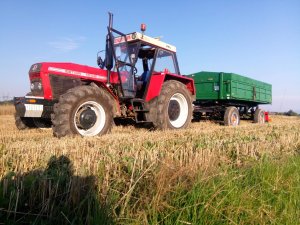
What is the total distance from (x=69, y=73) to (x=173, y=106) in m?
2.87

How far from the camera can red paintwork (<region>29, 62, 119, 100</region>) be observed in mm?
5770

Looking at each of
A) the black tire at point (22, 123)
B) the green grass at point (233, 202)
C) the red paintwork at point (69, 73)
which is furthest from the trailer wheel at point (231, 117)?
the green grass at point (233, 202)

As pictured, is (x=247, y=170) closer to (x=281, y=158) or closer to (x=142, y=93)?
(x=281, y=158)

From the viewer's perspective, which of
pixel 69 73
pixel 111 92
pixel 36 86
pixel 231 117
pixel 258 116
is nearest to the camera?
pixel 36 86

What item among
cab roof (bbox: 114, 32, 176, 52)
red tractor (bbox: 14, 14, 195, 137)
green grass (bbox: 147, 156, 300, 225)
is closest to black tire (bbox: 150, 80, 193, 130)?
red tractor (bbox: 14, 14, 195, 137)

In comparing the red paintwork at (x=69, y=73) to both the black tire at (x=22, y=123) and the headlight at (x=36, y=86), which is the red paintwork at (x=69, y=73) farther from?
the black tire at (x=22, y=123)

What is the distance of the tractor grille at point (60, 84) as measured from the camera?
5871 mm

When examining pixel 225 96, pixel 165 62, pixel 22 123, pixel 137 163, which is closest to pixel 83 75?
pixel 22 123

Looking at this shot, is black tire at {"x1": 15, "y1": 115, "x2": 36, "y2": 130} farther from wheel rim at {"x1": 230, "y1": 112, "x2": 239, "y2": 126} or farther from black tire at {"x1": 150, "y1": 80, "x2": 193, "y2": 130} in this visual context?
wheel rim at {"x1": 230, "y1": 112, "x2": 239, "y2": 126}

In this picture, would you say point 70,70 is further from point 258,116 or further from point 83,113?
point 258,116

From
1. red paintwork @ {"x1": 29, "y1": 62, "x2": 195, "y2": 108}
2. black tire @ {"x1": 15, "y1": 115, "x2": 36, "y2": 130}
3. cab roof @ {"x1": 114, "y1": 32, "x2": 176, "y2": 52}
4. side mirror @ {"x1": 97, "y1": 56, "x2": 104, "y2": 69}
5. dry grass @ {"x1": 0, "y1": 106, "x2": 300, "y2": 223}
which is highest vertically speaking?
cab roof @ {"x1": 114, "y1": 32, "x2": 176, "y2": 52}

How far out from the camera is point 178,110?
7.84 meters

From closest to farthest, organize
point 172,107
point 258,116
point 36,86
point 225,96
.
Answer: point 36,86 → point 172,107 → point 225,96 → point 258,116

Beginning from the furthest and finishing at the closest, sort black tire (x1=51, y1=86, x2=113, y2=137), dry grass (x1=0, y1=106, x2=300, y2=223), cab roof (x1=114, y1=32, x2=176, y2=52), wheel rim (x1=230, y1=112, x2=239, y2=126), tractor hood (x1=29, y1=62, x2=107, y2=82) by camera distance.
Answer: wheel rim (x1=230, y1=112, x2=239, y2=126)
cab roof (x1=114, y1=32, x2=176, y2=52)
tractor hood (x1=29, y1=62, x2=107, y2=82)
black tire (x1=51, y1=86, x2=113, y2=137)
dry grass (x1=0, y1=106, x2=300, y2=223)
